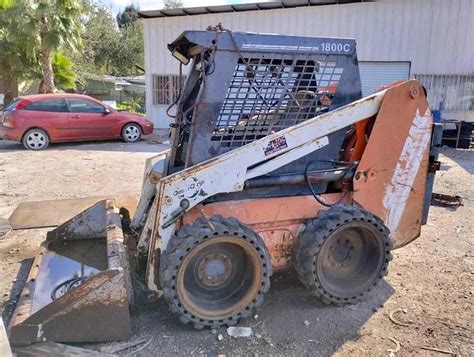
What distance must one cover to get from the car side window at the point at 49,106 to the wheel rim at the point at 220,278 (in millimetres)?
9883

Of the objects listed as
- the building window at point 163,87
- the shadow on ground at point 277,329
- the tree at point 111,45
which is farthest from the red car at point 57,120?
the tree at point 111,45

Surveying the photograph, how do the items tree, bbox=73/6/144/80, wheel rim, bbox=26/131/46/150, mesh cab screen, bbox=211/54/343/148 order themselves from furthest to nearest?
tree, bbox=73/6/144/80
wheel rim, bbox=26/131/46/150
mesh cab screen, bbox=211/54/343/148

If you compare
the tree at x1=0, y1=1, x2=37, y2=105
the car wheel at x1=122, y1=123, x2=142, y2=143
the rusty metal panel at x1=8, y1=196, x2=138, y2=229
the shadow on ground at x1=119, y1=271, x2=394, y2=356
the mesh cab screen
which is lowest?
the shadow on ground at x1=119, y1=271, x2=394, y2=356

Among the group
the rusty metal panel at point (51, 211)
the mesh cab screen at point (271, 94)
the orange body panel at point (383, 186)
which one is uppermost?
the mesh cab screen at point (271, 94)

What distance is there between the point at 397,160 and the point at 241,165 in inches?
57.2

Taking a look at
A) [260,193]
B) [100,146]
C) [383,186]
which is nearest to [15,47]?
[100,146]

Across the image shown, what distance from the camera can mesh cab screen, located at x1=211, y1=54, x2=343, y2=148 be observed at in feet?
11.8

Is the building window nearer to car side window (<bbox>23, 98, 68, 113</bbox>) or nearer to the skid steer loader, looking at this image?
car side window (<bbox>23, 98, 68, 113</bbox>)

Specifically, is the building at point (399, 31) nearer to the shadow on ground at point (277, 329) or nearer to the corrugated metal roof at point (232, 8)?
the corrugated metal roof at point (232, 8)

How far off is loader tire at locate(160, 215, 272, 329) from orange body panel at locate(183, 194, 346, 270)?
19 centimetres

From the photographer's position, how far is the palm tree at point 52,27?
15.2 metres

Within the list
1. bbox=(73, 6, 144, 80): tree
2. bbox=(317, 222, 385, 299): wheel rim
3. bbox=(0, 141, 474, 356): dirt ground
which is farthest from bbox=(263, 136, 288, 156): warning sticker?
bbox=(73, 6, 144, 80): tree

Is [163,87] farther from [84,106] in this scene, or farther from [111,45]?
[111,45]

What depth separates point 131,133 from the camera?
1326 cm
